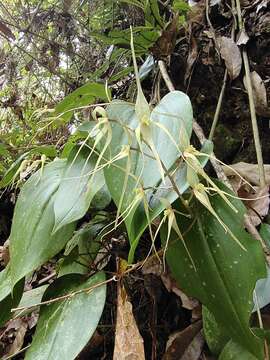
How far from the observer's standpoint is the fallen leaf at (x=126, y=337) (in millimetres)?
531

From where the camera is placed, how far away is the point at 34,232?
0.59 metres

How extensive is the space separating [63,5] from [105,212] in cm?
120

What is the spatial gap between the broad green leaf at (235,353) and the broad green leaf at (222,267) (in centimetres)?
1

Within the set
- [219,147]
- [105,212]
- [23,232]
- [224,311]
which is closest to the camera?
[224,311]

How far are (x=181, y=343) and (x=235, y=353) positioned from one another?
0.42 ft

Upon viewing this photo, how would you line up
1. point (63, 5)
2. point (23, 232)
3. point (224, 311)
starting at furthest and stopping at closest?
1. point (63, 5)
2. point (23, 232)
3. point (224, 311)

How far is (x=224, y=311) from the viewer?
1.54 feet

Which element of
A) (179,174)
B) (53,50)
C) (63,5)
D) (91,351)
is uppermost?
(63,5)

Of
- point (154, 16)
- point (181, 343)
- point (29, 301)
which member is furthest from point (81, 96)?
point (181, 343)

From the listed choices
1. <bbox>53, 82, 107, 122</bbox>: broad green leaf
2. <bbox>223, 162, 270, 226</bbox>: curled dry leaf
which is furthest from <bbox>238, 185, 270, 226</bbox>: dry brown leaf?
<bbox>53, 82, 107, 122</bbox>: broad green leaf

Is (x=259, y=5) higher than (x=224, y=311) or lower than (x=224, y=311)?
higher

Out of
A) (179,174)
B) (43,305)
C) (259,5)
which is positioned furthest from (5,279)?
(259,5)

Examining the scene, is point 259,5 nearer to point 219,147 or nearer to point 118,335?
point 219,147

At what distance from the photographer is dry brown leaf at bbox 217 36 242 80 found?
0.93 m
